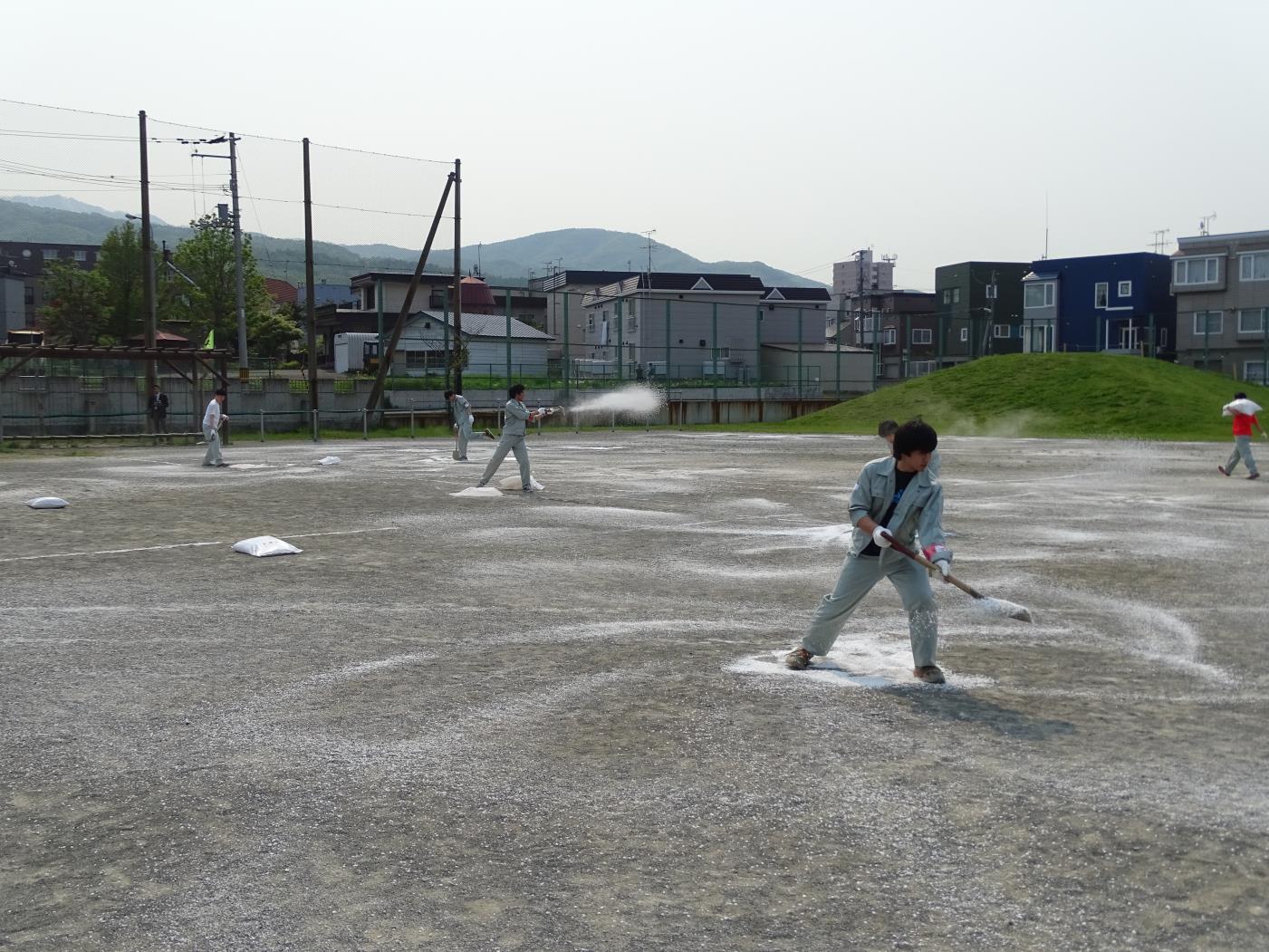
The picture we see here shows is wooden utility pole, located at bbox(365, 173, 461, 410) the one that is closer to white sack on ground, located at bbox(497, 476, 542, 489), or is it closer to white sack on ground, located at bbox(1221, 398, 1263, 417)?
white sack on ground, located at bbox(497, 476, 542, 489)

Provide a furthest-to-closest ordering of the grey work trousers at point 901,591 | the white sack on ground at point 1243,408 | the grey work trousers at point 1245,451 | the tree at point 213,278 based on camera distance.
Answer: the tree at point 213,278 < the grey work trousers at point 1245,451 < the white sack on ground at point 1243,408 < the grey work trousers at point 901,591

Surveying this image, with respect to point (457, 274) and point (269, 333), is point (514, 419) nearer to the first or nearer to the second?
point (457, 274)

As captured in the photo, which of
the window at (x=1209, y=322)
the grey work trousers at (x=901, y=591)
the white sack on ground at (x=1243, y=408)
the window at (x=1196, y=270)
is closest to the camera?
the grey work trousers at (x=901, y=591)

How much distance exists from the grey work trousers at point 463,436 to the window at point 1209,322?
55821 millimetres

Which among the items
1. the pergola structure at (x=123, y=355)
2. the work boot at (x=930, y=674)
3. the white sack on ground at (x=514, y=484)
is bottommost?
the work boot at (x=930, y=674)

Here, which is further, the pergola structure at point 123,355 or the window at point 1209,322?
the window at point 1209,322

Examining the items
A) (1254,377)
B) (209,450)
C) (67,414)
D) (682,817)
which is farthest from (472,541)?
(1254,377)

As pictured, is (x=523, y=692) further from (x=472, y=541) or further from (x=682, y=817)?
(x=472, y=541)

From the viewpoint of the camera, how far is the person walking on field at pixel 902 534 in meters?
7.44

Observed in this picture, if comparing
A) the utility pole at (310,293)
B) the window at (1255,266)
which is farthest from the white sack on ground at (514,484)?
the window at (1255,266)

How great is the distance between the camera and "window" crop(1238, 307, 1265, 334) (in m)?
67.6

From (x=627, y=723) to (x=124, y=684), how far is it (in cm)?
343

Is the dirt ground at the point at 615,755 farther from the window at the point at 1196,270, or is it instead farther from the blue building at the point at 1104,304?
the blue building at the point at 1104,304

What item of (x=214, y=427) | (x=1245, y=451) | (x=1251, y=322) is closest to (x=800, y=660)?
(x=1245, y=451)
